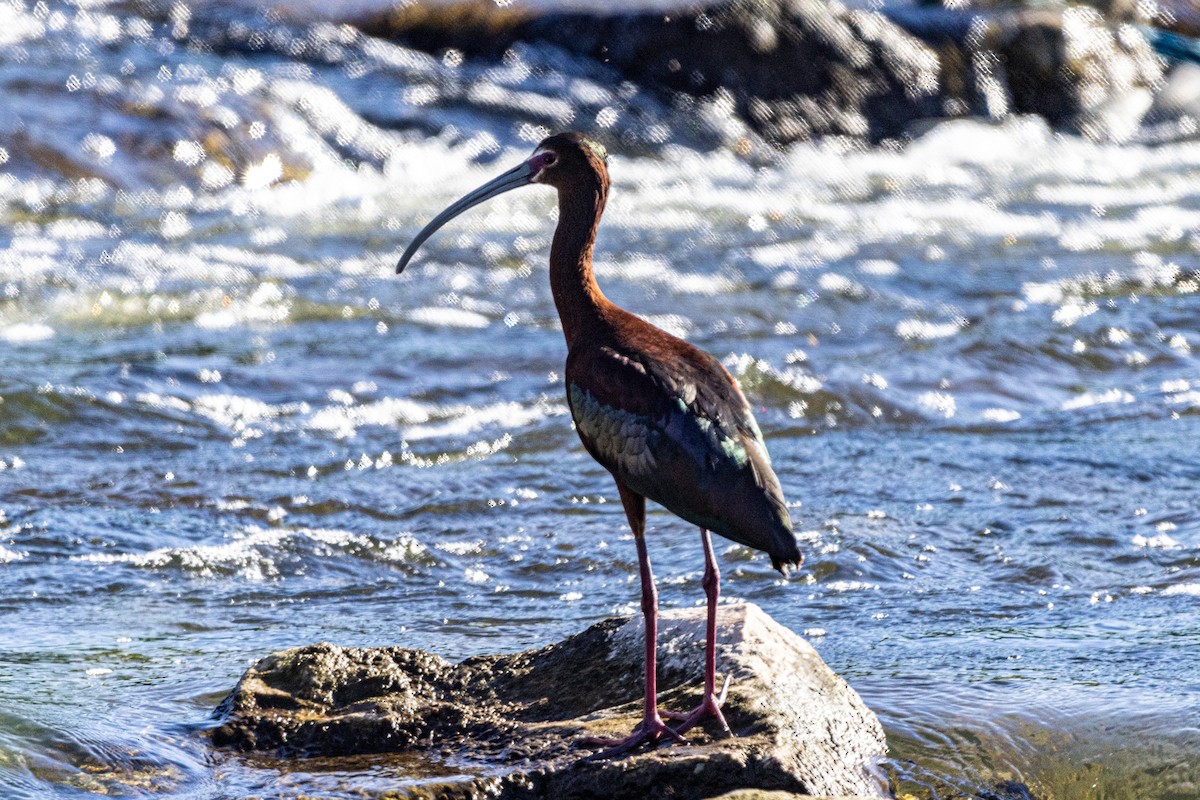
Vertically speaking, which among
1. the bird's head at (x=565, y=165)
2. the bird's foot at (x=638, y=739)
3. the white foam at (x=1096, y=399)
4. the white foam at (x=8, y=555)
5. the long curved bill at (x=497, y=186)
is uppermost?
the bird's head at (x=565, y=165)

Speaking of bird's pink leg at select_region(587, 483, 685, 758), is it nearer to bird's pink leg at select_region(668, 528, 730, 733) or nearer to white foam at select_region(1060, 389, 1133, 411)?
bird's pink leg at select_region(668, 528, 730, 733)

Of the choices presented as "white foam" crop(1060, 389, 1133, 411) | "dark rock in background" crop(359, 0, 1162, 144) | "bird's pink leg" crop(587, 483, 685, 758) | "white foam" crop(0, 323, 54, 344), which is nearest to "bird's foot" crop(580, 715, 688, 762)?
"bird's pink leg" crop(587, 483, 685, 758)

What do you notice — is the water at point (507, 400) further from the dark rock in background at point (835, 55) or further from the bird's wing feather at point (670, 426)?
the bird's wing feather at point (670, 426)

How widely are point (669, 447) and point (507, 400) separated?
4.51 meters

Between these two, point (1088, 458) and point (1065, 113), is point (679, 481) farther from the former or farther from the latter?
point (1065, 113)

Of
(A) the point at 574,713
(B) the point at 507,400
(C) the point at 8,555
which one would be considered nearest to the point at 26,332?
(B) the point at 507,400

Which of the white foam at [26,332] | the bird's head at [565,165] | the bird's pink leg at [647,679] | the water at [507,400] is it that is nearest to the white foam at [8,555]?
the water at [507,400]

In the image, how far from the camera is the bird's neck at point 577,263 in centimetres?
434

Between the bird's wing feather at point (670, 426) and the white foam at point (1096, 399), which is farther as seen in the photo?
the white foam at point (1096, 399)

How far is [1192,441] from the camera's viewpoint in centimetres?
773

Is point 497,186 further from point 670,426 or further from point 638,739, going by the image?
point 638,739

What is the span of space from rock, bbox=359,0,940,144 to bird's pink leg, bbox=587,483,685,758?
12.1 meters

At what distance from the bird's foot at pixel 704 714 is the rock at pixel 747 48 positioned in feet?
40.6

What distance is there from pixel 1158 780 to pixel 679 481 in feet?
4.84
